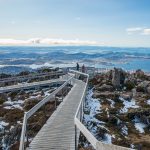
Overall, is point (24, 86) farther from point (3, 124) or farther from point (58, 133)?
point (58, 133)

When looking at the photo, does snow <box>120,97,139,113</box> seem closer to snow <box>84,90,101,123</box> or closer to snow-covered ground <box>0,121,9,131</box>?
snow <box>84,90,101,123</box>

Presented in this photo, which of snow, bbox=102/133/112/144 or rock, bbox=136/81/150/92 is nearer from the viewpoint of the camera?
snow, bbox=102/133/112/144

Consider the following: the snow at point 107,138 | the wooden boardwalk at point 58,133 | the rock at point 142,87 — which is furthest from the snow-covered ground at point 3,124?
the rock at point 142,87

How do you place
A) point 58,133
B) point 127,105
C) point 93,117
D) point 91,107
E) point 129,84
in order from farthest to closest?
point 129,84 < point 127,105 < point 91,107 < point 93,117 < point 58,133

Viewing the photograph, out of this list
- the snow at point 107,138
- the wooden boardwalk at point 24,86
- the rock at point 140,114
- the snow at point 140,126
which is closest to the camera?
the snow at point 107,138

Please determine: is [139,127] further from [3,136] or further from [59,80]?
[59,80]

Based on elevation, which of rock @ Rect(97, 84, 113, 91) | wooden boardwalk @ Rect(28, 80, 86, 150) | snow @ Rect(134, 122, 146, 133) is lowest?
snow @ Rect(134, 122, 146, 133)

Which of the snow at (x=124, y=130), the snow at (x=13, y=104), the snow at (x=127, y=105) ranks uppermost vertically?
the snow at (x=13, y=104)

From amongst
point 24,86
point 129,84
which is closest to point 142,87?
point 129,84

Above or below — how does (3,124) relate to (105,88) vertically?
below

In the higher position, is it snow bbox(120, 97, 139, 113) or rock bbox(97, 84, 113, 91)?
rock bbox(97, 84, 113, 91)

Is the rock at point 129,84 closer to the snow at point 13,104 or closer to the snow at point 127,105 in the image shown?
Result: the snow at point 127,105

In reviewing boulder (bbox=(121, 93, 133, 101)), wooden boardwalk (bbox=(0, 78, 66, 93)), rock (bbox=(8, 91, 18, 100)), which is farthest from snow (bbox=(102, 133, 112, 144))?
wooden boardwalk (bbox=(0, 78, 66, 93))

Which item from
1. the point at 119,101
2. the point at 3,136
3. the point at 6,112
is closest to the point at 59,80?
the point at 119,101
